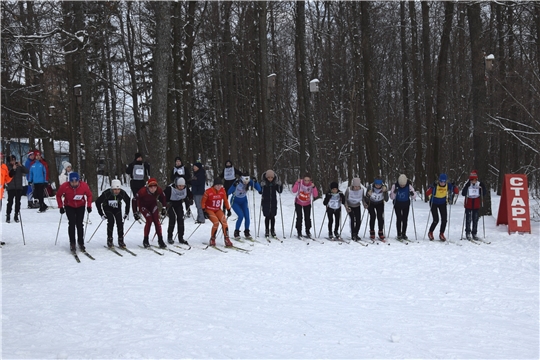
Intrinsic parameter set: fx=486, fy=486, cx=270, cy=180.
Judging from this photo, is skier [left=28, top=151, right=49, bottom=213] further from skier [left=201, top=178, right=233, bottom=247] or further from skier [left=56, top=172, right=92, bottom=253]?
skier [left=201, top=178, right=233, bottom=247]

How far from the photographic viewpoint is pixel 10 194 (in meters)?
14.2

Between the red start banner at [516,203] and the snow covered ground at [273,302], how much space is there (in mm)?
1573

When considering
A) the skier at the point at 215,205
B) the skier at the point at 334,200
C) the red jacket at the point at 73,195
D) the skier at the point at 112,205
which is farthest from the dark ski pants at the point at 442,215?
the red jacket at the point at 73,195

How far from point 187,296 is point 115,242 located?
5071 mm

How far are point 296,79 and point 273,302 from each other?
2427cm

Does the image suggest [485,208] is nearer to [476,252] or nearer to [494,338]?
[476,252]

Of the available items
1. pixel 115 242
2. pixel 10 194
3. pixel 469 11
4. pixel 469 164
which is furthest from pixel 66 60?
pixel 469 164

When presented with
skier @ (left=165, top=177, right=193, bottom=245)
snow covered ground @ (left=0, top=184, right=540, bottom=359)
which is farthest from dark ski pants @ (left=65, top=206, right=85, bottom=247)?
skier @ (left=165, top=177, right=193, bottom=245)

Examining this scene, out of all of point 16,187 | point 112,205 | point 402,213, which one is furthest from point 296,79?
point 112,205

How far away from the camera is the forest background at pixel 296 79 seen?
1548 cm

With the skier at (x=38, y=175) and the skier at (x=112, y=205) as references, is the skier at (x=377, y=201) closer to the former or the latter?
the skier at (x=112, y=205)

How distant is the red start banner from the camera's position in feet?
43.3

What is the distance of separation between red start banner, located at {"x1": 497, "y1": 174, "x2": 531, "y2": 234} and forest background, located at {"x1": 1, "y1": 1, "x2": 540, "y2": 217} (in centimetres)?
114

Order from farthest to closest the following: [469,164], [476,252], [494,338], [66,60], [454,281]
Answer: [469,164] < [66,60] < [476,252] < [454,281] < [494,338]
